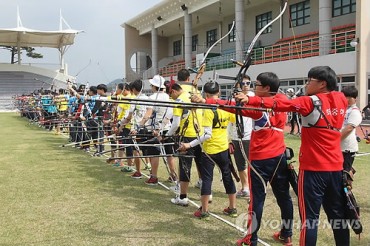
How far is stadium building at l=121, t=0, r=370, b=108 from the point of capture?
15812mm

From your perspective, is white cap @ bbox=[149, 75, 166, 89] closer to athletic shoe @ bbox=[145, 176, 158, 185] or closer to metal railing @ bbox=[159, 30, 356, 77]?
athletic shoe @ bbox=[145, 176, 158, 185]

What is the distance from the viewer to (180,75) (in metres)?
5.16

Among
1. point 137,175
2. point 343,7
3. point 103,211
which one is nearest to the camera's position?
point 103,211

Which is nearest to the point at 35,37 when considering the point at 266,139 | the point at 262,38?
the point at 262,38

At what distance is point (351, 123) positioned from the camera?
14.3 feet

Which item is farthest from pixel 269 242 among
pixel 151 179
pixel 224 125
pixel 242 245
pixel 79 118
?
pixel 79 118

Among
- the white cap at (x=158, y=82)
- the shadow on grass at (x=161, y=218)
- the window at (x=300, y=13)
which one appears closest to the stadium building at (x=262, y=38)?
the window at (x=300, y=13)

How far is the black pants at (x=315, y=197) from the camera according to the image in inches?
117

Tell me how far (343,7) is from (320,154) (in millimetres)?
18338

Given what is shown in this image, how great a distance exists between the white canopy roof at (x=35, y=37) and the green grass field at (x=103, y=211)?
124 feet

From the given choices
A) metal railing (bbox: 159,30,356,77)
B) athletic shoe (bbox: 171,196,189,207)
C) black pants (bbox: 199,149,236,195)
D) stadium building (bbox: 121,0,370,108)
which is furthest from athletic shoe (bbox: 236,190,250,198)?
metal railing (bbox: 159,30,356,77)

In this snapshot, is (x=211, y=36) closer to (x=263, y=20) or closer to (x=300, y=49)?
(x=263, y=20)

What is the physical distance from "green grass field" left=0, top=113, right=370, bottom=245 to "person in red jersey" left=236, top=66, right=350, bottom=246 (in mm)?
953

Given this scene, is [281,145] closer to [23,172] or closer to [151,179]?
[151,179]
